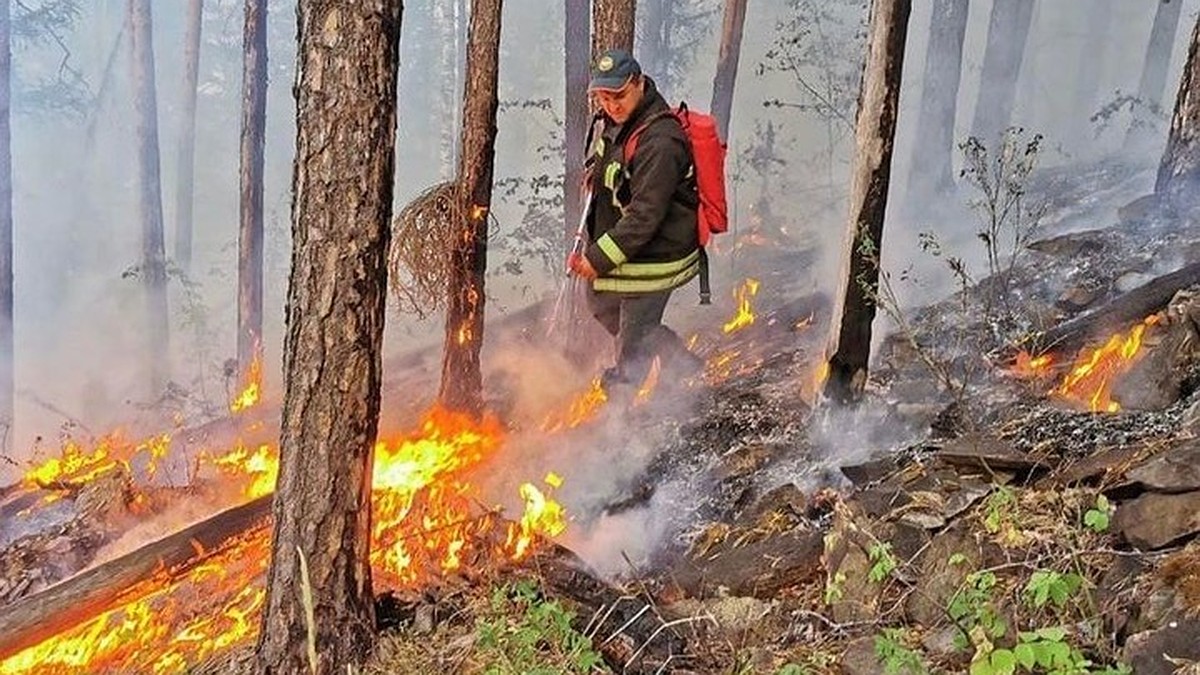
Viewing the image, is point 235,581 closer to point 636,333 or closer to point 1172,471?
point 636,333

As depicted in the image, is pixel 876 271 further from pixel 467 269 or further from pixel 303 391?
pixel 303 391

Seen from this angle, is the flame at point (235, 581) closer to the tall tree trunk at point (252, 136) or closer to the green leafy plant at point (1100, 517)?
the green leafy plant at point (1100, 517)

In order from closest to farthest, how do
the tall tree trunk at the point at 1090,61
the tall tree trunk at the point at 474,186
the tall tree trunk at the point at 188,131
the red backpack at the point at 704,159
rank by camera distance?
Answer: the red backpack at the point at 704,159, the tall tree trunk at the point at 474,186, the tall tree trunk at the point at 188,131, the tall tree trunk at the point at 1090,61

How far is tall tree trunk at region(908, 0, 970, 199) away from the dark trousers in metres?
11.2

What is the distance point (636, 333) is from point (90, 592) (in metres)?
3.61

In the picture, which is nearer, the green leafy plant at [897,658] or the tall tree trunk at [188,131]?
the green leafy plant at [897,658]

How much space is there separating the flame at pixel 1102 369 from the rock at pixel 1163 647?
2634 millimetres

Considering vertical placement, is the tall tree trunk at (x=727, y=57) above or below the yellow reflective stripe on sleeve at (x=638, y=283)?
above

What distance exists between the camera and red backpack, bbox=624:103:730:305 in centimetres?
563

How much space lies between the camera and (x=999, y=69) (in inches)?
752

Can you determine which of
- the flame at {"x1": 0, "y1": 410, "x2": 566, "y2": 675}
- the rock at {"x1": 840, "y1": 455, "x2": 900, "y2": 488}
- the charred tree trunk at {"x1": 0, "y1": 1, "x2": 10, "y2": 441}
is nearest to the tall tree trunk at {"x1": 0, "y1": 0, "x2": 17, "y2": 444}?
the charred tree trunk at {"x1": 0, "y1": 1, "x2": 10, "y2": 441}

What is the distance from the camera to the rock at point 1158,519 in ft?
9.66

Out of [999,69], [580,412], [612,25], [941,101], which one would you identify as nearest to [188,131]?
[941,101]

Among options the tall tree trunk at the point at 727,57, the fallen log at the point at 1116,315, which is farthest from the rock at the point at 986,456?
the tall tree trunk at the point at 727,57
